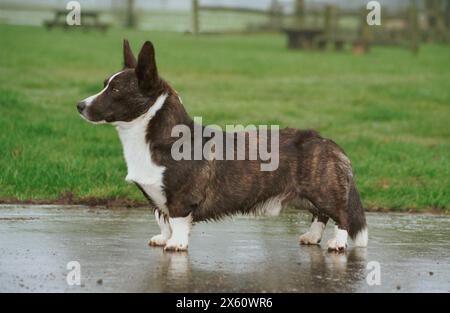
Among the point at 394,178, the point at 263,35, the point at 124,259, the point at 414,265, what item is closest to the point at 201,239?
the point at 124,259

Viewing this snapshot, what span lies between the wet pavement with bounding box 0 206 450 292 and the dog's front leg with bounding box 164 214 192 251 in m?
0.08

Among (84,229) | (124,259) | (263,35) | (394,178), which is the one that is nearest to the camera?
(124,259)

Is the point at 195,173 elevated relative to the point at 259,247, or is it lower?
elevated

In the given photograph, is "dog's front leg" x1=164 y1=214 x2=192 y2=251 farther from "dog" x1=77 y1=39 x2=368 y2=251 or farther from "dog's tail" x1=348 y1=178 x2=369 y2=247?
"dog's tail" x1=348 y1=178 x2=369 y2=247

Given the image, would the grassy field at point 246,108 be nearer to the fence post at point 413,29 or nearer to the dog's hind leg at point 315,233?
the fence post at point 413,29

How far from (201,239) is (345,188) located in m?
1.20

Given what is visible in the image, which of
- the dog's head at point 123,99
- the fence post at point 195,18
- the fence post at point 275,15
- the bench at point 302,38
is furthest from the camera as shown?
the fence post at point 275,15

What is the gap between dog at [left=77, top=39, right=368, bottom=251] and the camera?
7426 millimetres

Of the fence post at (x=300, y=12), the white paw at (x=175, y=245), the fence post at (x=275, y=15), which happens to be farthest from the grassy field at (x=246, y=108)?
the fence post at (x=275, y=15)

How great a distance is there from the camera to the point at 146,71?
7367mm

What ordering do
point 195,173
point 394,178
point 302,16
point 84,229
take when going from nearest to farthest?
point 195,173 → point 84,229 → point 394,178 → point 302,16

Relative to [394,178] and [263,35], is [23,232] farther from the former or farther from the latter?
[263,35]

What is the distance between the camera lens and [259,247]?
770cm

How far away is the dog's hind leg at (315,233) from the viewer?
8.00 metres
